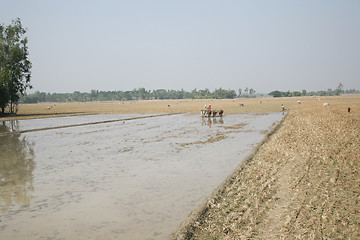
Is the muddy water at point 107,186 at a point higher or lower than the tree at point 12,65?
lower

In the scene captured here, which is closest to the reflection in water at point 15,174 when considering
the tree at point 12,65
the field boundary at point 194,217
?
the field boundary at point 194,217

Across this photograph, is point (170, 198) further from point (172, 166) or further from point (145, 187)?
point (172, 166)

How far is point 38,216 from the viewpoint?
659 cm

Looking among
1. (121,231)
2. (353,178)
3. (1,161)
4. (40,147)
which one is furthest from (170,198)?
(40,147)

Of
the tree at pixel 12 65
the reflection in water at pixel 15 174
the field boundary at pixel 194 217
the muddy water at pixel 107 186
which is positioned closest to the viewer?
the field boundary at pixel 194 217

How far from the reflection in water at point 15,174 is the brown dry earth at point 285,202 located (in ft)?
16.2

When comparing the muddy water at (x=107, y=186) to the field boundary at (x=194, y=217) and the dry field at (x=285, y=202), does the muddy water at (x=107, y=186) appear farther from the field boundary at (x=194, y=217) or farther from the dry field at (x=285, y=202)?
the dry field at (x=285, y=202)

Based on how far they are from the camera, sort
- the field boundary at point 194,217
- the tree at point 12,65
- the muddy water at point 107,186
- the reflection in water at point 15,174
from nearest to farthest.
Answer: the field boundary at point 194,217 < the muddy water at point 107,186 < the reflection in water at point 15,174 < the tree at point 12,65

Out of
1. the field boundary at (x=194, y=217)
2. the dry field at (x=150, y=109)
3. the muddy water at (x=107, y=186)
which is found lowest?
the muddy water at (x=107, y=186)

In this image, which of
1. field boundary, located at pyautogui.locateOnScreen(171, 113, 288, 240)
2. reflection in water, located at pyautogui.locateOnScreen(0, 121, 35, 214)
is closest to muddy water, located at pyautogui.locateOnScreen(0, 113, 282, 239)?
reflection in water, located at pyautogui.locateOnScreen(0, 121, 35, 214)

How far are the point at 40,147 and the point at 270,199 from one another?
46.1 ft

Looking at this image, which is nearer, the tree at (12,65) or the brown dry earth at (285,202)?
the brown dry earth at (285,202)

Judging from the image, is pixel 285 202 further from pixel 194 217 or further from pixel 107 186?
pixel 107 186

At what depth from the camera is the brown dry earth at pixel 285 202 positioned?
5.37 meters
